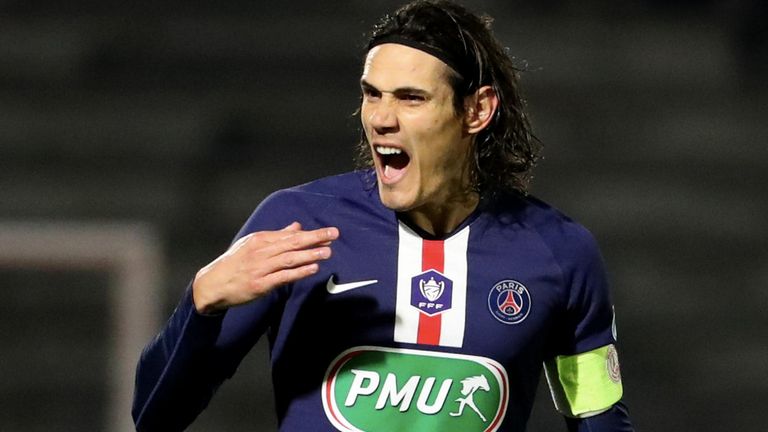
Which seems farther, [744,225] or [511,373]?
[744,225]

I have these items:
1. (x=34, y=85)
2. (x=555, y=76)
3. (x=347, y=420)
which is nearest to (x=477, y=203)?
(x=347, y=420)

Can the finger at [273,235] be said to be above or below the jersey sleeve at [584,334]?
above

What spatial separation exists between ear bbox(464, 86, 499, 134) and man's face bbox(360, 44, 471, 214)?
0.08 metres

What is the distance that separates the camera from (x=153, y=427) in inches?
83.2

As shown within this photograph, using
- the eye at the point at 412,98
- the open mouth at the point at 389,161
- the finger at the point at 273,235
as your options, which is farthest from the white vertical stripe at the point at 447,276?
the finger at the point at 273,235

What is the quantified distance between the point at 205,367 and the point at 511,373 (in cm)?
50

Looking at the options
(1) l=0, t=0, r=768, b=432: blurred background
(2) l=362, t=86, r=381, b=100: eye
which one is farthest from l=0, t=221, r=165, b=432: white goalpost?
(2) l=362, t=86, r=381, b=100: eye

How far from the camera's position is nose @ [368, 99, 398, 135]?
213 centimetres

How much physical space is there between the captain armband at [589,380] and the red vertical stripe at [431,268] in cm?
26

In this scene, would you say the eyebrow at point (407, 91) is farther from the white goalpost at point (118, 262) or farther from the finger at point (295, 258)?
the white goalpost at point (118, 262)

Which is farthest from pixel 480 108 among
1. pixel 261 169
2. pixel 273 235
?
pixel 261 169

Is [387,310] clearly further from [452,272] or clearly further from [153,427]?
[153,427]

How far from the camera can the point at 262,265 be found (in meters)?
1.87

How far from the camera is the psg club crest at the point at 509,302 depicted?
2180 millimetres
